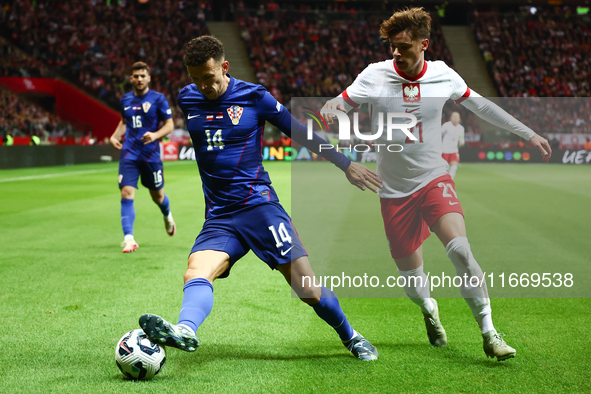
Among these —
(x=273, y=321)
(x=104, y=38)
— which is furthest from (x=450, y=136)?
(x=104, y=38)

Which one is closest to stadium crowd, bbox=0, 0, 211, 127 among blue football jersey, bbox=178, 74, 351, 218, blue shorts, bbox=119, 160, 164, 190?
blue shorts, bbox=119, 160, 164, 190

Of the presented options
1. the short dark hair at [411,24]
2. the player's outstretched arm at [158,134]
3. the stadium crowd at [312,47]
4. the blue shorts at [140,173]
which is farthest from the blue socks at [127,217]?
the stadium crowd at [312,47]

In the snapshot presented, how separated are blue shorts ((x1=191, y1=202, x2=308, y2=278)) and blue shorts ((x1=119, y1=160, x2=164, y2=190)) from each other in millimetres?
4228

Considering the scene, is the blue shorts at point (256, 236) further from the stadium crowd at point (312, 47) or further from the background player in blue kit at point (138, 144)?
the stadium crowd at point (312, 47)

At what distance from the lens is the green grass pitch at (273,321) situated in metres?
3.26

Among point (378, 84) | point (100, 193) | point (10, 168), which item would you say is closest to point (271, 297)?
point (378, 84)

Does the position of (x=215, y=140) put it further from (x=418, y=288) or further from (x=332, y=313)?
(x=418, y=288)

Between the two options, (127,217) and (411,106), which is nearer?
(411,106)

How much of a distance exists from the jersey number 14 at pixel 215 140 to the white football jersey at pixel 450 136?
4.80 ft

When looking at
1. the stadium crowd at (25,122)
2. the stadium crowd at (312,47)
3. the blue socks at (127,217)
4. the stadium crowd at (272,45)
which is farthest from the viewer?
the stadium crowd at (312,47)

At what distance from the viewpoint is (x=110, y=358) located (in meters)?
3.63

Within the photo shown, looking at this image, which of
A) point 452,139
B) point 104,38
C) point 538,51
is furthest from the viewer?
point 538,51

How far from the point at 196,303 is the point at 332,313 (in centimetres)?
83

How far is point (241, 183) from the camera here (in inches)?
145
